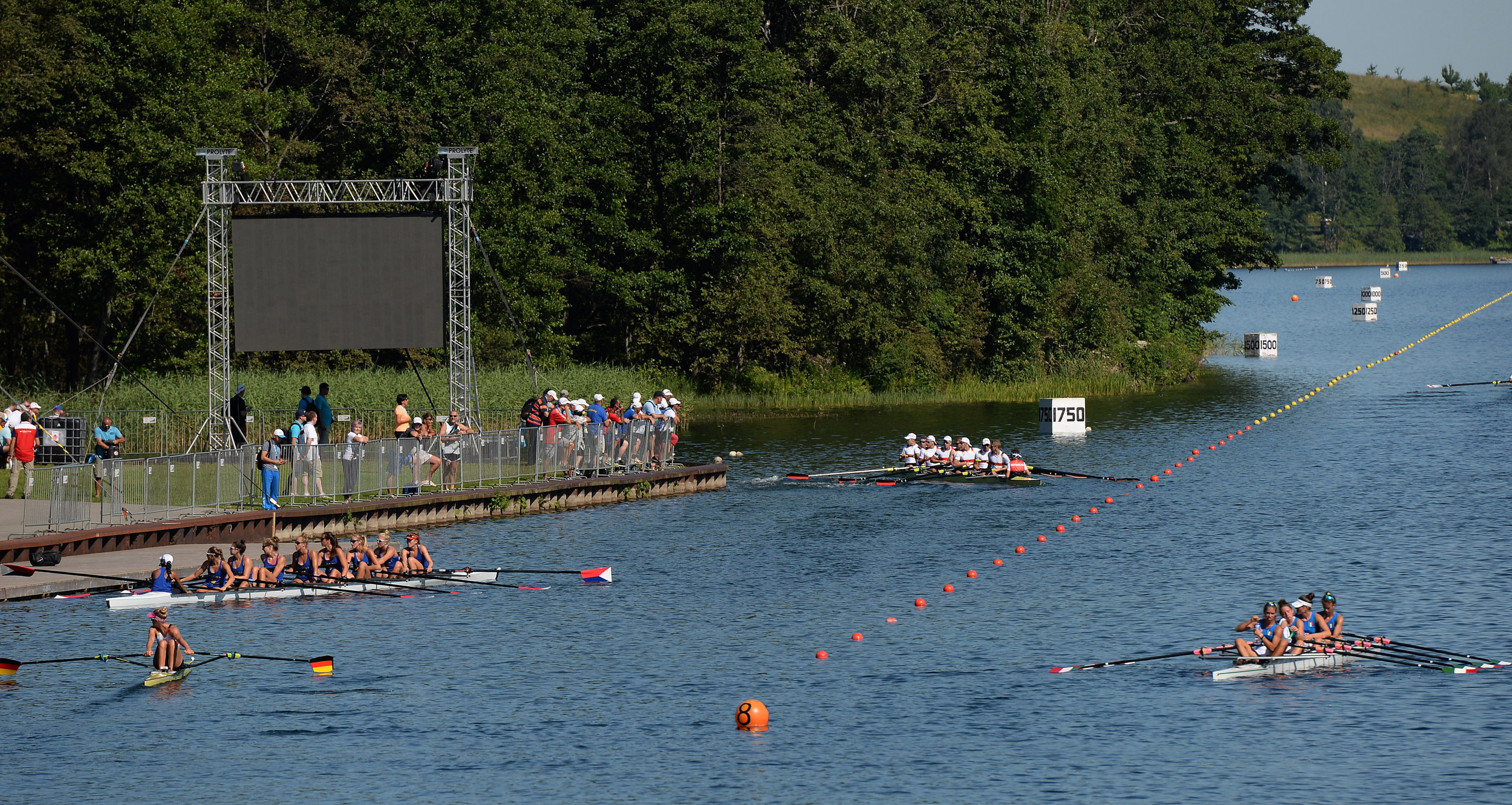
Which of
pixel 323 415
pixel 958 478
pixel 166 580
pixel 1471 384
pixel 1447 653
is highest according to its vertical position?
pixel 1471 384

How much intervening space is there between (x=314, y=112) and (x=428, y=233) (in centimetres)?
1974

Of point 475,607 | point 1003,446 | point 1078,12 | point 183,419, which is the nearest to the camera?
point 475,607

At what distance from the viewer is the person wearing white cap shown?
2819 centimetres

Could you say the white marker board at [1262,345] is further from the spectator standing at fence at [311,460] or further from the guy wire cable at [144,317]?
the spectator standing at fence at [311,460]

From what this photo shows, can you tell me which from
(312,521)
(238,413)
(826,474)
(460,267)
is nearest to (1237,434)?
(826,474)

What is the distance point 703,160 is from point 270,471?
33163mm

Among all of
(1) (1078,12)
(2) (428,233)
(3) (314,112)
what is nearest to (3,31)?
(3) (314,112)

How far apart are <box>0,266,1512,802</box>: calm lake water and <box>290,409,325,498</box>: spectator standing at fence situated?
2.92 meters

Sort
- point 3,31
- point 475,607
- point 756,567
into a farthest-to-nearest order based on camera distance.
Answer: point 3,31
point 756,567
point 475,607

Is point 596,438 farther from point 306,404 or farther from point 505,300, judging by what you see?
point 306,404

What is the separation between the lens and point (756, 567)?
33.9 meters

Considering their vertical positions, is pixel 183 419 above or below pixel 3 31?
below

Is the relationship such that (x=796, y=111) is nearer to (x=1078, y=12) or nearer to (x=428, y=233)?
(x=1078, y=12)

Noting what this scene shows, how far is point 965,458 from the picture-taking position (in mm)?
45875
